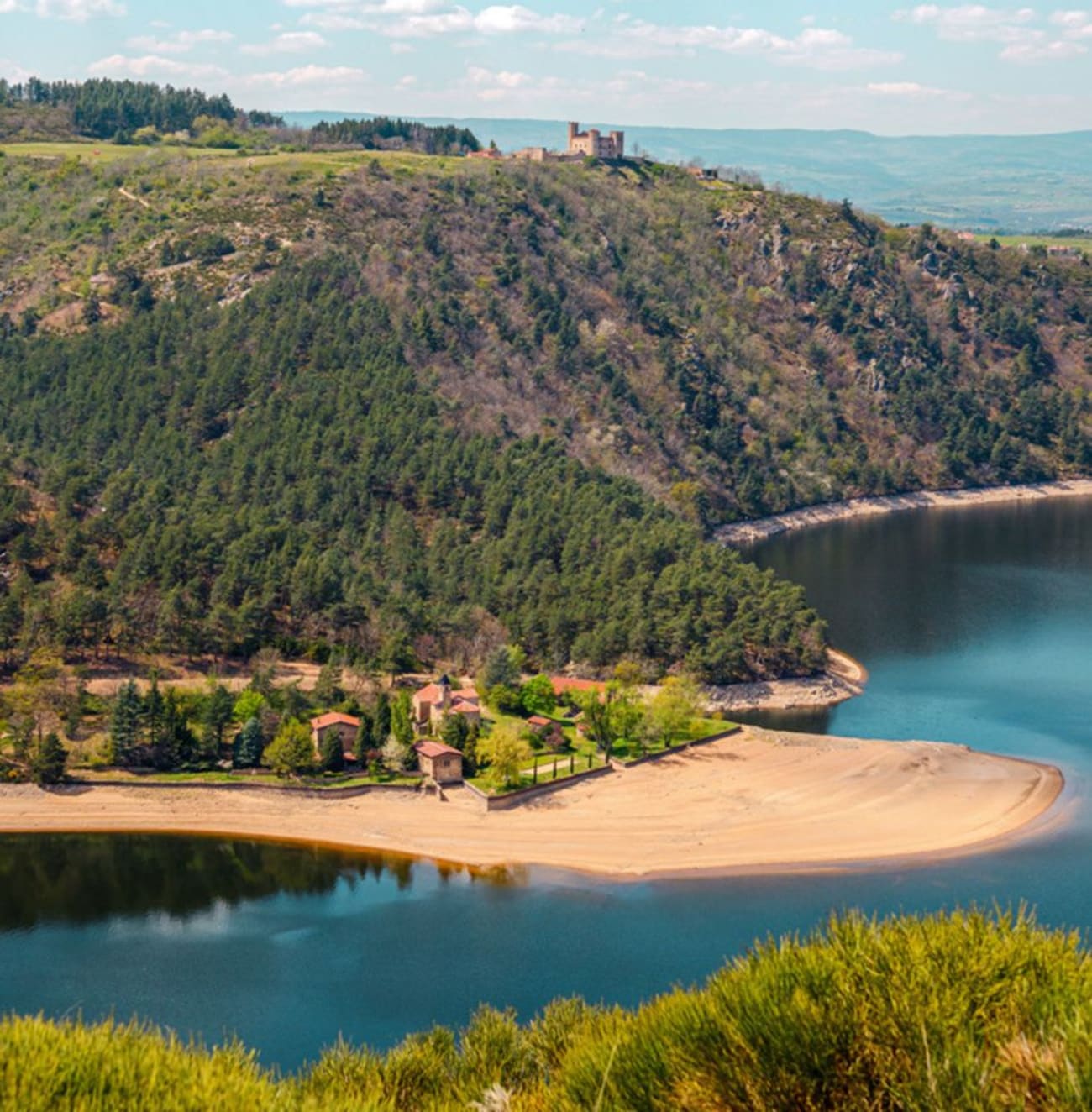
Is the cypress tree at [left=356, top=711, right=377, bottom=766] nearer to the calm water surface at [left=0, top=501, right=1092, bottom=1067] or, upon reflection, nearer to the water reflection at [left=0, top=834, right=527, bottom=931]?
the water reflection at [left=0, top=834, right=527, bottom=931]

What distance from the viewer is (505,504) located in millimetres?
107875

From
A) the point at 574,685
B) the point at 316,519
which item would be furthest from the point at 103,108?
the point at 574,685

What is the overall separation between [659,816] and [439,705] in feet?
47.7

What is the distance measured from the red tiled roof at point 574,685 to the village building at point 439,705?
6223 mm

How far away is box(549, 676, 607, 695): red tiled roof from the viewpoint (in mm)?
79875

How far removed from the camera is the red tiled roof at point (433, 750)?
68.4 meters

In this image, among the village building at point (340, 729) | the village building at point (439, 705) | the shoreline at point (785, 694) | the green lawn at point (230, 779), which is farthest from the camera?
the shoreline at point (785, 694)

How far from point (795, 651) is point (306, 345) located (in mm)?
58365

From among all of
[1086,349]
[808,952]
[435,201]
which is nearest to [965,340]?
[1086,349]

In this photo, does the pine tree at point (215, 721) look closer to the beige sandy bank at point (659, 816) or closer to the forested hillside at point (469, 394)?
the beige sandy bank at point (659, 816)

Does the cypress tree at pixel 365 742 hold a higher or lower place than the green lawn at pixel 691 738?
higher

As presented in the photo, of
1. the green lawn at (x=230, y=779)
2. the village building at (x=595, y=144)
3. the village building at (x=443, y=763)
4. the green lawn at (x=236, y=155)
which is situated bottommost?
the green lawn at (x=230, y=779)

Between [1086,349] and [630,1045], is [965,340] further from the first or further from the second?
[630,1045]

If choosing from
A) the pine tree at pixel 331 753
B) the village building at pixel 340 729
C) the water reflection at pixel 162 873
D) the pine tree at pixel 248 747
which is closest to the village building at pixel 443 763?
the village building at pixel 340 729
